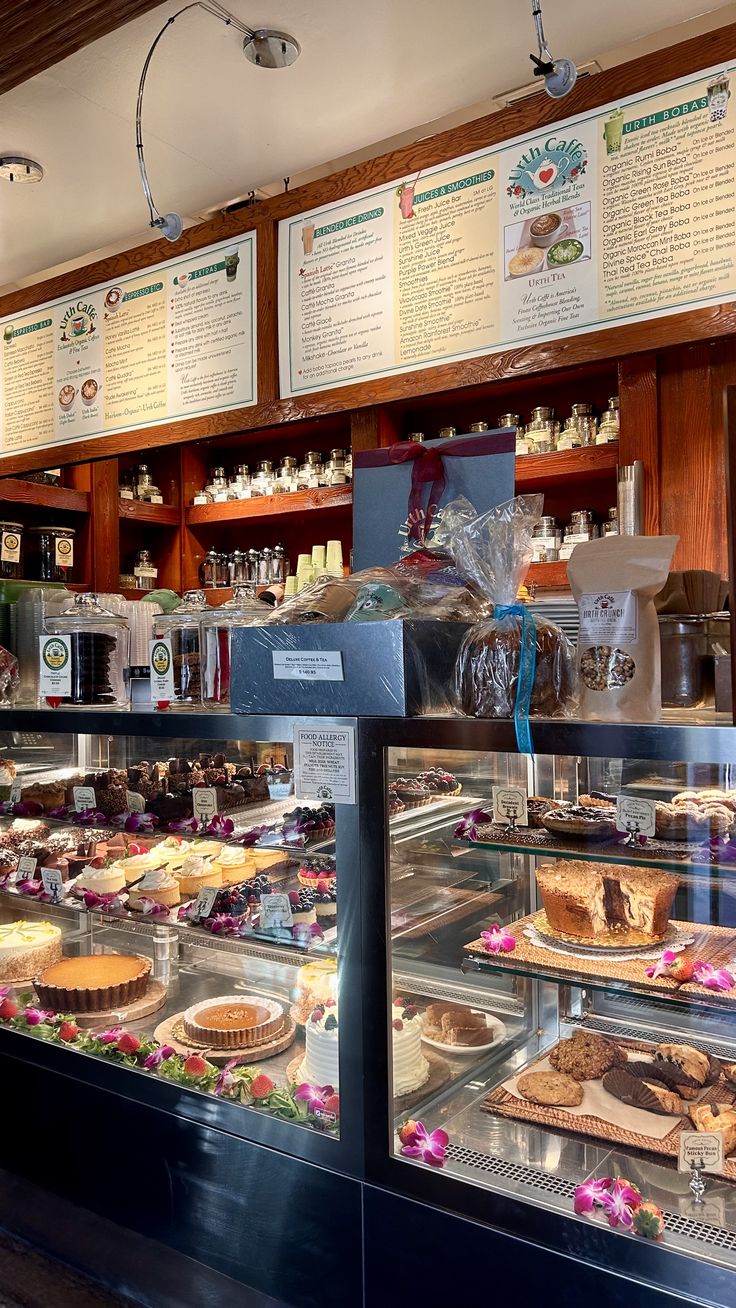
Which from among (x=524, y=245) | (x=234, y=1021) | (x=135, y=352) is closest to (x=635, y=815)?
(x=234, y=1021)

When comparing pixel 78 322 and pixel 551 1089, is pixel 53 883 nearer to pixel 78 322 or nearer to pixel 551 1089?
pixel 551 1089

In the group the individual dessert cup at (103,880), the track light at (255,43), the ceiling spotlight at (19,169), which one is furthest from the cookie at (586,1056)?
the ceiling spotlight at (19,169)

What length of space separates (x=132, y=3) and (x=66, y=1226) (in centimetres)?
275

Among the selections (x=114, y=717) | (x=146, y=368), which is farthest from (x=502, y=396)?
(x=114, y=717)

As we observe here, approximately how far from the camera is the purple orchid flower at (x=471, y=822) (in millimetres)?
1643

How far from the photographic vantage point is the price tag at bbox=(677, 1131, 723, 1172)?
142 centimetres

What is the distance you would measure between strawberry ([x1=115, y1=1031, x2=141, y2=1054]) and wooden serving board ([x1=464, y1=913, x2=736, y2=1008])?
900mm

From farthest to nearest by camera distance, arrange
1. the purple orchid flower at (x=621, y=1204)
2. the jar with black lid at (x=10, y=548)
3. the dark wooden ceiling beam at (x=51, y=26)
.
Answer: the jar with black lid at (x=10, y=548), the dark wooden ceiling beam at (x=51, y=26), the purple orchid flower at (x=621, y=1204)

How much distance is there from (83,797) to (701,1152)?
1580 millimetres

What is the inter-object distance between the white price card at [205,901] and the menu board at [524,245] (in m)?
1.60

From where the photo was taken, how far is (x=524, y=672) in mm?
1440

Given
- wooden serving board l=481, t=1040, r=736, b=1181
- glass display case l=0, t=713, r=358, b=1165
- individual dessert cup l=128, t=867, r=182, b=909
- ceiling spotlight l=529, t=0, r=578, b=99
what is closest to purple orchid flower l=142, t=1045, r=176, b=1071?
glass display case l=0, t=713, r=358, b=1165

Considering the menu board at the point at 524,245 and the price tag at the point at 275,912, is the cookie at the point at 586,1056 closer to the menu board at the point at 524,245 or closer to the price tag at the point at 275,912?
the price tag at the point at 275,912

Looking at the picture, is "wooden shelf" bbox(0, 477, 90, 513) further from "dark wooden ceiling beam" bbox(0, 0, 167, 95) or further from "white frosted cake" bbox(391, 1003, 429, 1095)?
"white frosted cake" bbox(391, 1003, 429, 1095)
